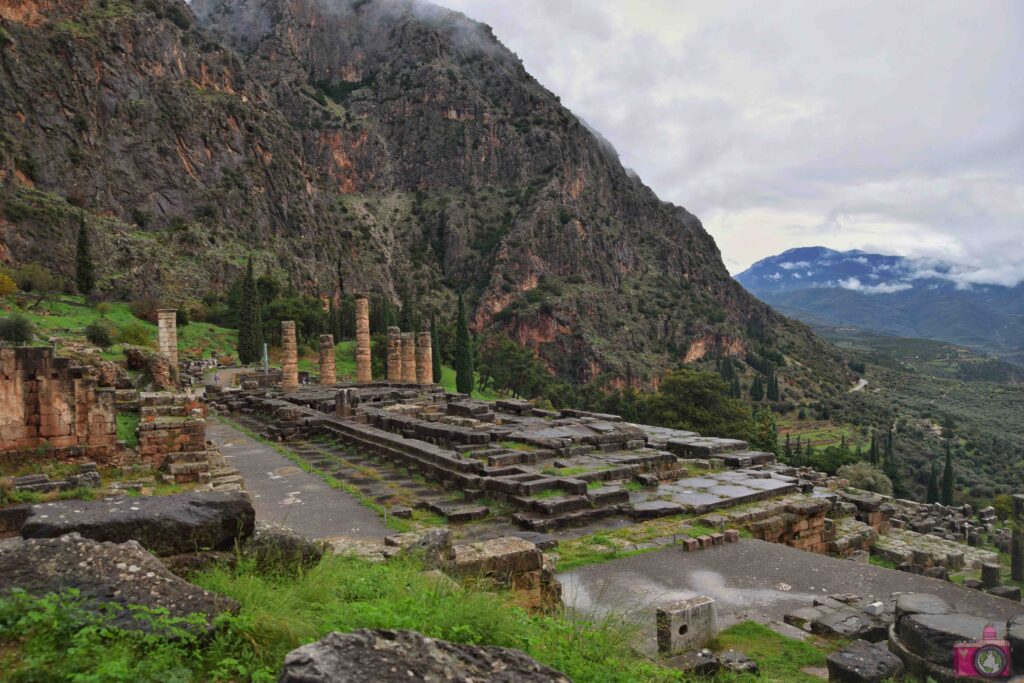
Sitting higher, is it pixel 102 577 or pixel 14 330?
pixel 14 330

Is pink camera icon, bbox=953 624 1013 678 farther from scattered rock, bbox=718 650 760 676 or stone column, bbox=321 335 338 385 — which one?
stone column, bbox=321 335 338 385

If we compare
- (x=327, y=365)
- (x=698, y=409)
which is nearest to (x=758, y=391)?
(x=698, y=409)

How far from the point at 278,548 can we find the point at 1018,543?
17.1 metres

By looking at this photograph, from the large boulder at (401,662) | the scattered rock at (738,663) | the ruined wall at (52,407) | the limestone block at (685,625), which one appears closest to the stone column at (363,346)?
the ruined wall at (52,407)

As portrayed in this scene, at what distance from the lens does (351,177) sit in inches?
5084

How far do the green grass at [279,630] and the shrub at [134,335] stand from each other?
34028 millimetres

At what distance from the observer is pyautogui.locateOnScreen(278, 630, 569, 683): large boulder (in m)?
2.97

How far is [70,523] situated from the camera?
4676 mm

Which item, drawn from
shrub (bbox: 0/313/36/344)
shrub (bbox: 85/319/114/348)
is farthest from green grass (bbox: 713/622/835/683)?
shrub (bbox: 85/319/114/348)

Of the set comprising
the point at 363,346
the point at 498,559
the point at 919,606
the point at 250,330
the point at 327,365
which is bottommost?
the point at 919,606

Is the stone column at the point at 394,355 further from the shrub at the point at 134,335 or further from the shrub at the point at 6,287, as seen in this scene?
the shrub at the point at 6,287

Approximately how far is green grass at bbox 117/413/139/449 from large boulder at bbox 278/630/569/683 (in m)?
13.4

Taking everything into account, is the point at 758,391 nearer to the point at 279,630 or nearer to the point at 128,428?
the point at 128,428

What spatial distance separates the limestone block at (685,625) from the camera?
691 cm
